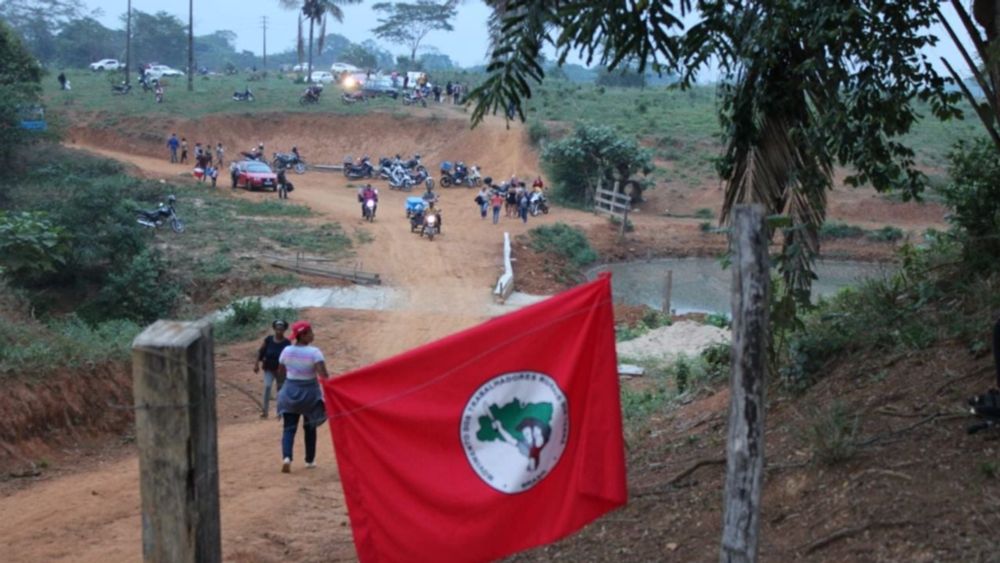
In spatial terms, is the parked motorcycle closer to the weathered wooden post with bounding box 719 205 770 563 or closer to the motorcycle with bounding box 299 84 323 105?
the motorcycle with bounding box 299 84 323 105

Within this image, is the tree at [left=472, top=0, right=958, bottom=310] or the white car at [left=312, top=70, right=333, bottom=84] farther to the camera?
the white car at [left=312, top=70, right=333, bottom=84]

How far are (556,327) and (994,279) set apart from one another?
231 inches

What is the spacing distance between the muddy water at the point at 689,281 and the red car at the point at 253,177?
14.5m

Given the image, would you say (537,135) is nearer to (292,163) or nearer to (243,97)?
(292,163)

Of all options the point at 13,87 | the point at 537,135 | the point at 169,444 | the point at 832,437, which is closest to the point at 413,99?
the point at 537,135

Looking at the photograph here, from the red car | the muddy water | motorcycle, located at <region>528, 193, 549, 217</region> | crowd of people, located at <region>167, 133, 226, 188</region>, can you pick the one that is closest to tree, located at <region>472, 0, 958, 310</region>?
the muddy water

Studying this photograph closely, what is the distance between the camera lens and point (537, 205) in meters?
39.3

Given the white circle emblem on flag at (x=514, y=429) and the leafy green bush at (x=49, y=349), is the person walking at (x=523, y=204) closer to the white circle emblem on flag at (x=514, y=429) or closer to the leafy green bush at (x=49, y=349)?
the leafy green bush at (x=49, y=349)

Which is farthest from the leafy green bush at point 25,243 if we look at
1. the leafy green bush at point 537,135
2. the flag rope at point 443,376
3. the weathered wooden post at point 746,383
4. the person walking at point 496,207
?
the leafy green bush at point 537,135

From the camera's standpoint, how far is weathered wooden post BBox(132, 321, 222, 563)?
3.92 m

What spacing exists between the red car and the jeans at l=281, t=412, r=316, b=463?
3211cm

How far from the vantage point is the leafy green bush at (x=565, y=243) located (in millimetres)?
33938

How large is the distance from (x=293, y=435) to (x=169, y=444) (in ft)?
23.3

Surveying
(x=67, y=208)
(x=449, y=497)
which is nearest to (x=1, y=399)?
(x=449, y=497)
